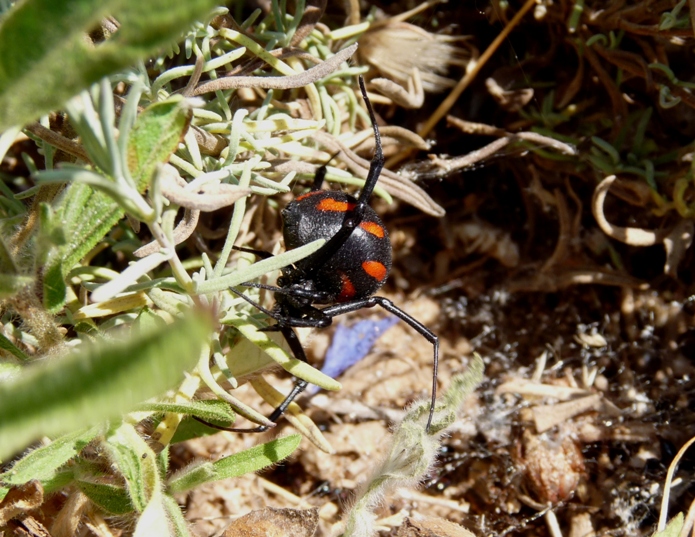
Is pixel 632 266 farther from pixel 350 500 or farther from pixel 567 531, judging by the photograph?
pixel 350 500

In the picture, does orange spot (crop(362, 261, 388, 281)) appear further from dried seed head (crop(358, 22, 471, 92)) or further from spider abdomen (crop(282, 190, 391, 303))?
dried seed head (crop(358, 22, 471, 92))

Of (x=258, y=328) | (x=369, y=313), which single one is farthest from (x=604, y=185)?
(x=258, y=328)

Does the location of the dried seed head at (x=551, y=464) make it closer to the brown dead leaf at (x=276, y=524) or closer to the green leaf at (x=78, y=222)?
the brown dead leaf at (x=276, y=524)

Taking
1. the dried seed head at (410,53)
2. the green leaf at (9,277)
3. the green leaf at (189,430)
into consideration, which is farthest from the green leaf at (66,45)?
the dried seed head at (410,53)

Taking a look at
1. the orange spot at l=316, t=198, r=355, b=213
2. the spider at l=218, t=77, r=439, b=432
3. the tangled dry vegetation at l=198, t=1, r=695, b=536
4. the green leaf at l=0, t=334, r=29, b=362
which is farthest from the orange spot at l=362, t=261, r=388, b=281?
the green leaf at l=0, t=334, r=29, b=362

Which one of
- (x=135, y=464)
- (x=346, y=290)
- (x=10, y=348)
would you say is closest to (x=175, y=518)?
(x=135, y=464)

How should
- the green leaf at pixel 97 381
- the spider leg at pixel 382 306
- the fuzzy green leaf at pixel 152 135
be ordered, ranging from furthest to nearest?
the spider leg at pixel 382 306 < the fuzzy green leaf at pixel 152 135 < the green leaf at pixel 97 381
